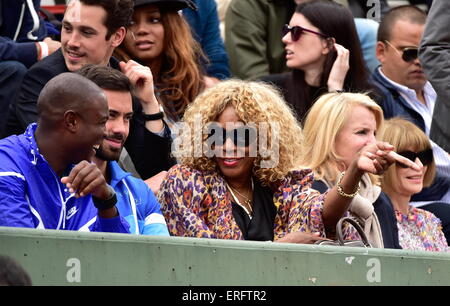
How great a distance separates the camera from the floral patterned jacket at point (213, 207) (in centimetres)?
652

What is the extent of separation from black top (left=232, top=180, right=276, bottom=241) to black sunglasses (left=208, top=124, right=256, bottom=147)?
270 mm

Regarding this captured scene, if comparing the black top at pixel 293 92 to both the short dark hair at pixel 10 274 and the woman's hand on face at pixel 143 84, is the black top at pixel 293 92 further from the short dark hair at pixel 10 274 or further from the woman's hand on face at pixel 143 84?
the short dark hair at pixel 10 274

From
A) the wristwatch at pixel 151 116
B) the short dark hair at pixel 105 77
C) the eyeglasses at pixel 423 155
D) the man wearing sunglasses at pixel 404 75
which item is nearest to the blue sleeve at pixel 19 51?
the wristwatch at pixel 151 116

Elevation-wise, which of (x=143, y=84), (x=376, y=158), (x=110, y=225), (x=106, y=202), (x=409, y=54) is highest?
(x=409, y=54)

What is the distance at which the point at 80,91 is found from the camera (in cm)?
583

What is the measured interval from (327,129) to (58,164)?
2142 mm

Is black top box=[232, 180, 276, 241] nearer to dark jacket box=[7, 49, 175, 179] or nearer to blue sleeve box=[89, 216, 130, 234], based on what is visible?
dark jacket box=[7, 49, 175, 179]

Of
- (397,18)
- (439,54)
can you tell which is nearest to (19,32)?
(439,54)

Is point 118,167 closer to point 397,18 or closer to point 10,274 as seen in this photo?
point 10,274

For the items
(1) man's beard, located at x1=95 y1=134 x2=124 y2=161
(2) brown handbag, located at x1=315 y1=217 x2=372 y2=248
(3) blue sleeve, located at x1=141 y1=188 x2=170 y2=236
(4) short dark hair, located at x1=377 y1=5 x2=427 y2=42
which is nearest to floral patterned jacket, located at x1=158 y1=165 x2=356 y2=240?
(3) blue sleeve, located at x1=141 y1=188 x2=170 y2=236

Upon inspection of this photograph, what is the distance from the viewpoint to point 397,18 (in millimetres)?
9320
